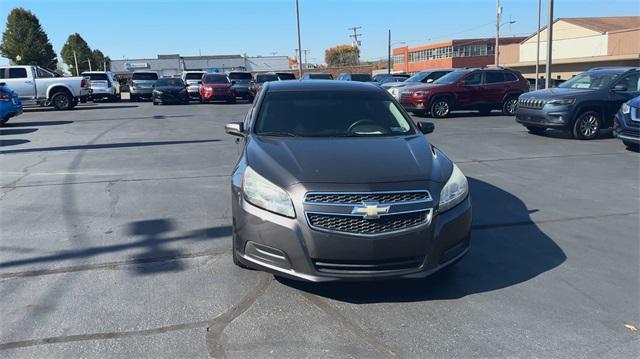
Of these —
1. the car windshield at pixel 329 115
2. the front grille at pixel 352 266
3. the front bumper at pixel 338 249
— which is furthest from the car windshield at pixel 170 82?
the front grille at pixel 352 266

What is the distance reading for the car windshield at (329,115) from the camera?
5023 mm

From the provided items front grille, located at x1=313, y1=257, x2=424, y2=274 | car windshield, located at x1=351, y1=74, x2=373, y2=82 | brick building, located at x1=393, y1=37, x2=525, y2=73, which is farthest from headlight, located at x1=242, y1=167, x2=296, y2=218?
brick building, located at x1=393, y1=37, x2=525, y2=73

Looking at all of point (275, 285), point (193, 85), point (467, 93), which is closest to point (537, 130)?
point (467, 93)

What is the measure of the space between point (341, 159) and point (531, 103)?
10.2 m

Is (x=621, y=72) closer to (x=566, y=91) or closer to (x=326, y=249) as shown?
(x=566, y=91)

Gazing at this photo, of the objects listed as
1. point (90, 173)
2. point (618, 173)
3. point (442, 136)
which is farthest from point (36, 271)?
point (442, 136)

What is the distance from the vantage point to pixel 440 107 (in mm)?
18047

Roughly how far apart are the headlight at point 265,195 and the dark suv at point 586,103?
10366 millimetres

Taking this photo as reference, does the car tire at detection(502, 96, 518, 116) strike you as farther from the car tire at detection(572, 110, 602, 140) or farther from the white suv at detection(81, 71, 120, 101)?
the white suv at detection(81, 71, 120, 101)

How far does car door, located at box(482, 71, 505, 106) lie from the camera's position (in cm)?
1850

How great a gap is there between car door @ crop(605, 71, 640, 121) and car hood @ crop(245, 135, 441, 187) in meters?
9.80

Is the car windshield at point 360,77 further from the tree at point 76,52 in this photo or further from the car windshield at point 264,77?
the tree at point 76,52

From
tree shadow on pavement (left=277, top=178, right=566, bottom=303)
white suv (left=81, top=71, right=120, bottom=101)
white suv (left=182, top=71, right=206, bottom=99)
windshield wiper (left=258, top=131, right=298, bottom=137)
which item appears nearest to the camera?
tree shadow on pavement (left=277, top=178, right=566, bottom=303)

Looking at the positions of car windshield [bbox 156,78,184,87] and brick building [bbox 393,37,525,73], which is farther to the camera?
brick building [bbox 393,37,525,73]
